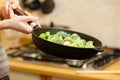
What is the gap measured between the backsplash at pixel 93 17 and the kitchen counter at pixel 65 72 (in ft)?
0.99

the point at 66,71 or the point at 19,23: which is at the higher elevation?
the point at 19,23

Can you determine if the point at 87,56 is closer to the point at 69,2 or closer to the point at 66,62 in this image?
the point at 66,62

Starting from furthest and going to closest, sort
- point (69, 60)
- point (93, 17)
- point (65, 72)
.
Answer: point (93, 17) < point (69, 60) < point (65, 72)

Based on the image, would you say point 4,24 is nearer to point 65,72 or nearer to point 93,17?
point 65,72

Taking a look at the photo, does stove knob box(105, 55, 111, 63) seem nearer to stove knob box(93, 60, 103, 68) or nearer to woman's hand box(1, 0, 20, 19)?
stove knob box(93, 60, 103, 68)

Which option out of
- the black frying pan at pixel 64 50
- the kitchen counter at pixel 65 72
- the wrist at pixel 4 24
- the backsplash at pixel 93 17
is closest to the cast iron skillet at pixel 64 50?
the black frying pan at pixel 64 50

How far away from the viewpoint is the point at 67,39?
3.10ft

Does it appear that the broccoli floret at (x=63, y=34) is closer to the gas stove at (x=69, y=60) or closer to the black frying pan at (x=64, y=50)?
the black frying pan at (x=64, y=50)

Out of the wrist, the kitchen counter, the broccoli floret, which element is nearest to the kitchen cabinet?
the kitchen counter

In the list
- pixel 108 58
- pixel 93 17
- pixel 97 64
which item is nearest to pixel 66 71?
pixel 97 64

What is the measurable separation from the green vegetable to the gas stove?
407 millimetres

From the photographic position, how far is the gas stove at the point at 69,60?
1395 millimetres

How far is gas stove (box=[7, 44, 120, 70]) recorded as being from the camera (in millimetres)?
1395

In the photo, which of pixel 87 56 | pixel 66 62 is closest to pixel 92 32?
A: pixel 66 62
